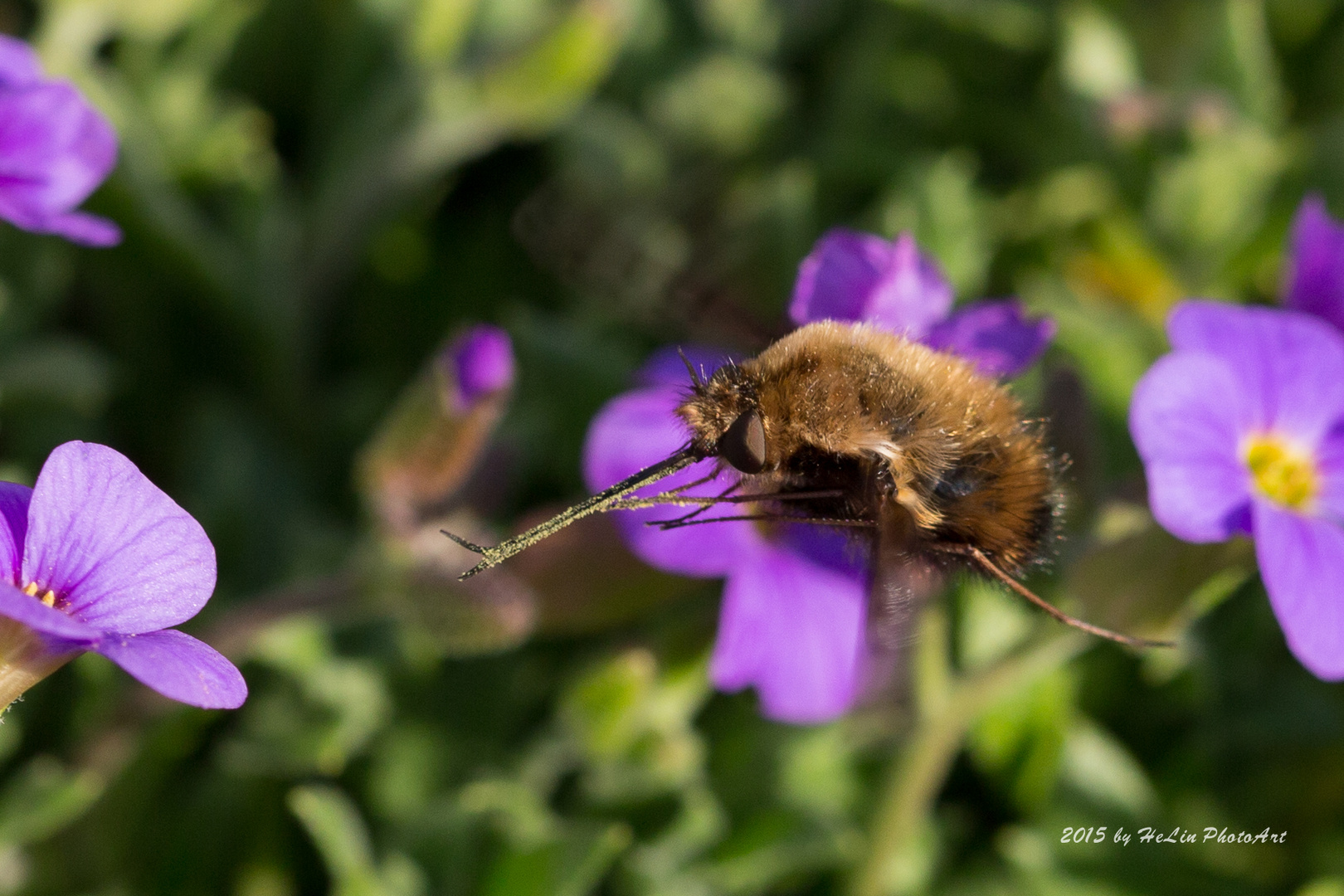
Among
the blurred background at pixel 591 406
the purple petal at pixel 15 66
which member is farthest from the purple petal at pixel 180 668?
the purple petal at pixel 15 66

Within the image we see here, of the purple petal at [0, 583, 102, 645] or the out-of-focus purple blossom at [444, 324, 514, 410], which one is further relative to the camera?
the out-of-focus purple blossom at [444, 324, 514, 410]

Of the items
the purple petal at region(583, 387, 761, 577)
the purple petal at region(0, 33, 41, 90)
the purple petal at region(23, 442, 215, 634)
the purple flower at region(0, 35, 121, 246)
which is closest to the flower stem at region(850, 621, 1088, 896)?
the purple petal at region(583, 387, 761, 577)

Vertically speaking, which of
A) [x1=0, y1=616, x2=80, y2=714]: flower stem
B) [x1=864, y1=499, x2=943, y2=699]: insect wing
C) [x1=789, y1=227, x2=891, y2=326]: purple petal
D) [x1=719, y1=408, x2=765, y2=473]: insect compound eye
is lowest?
[x1=0, y1=616, x2=80, y2=714]: flower stem

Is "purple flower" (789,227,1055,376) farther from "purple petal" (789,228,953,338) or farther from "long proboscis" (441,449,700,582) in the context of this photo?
"long proboscis" (441,449,700,582)

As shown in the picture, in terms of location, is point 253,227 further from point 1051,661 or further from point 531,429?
point 1051,661

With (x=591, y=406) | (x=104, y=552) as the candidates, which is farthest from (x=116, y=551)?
(x=591, y=406)

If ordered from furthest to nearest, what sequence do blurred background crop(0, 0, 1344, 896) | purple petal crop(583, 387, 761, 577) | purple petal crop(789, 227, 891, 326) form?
blurred background crop(0, 0, 1344, 896)
purple petal crop(583, 387, 761, 577)
purple petal crop(789, 227, 891, 326)
